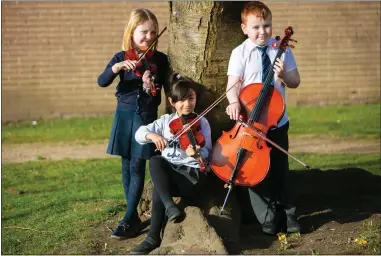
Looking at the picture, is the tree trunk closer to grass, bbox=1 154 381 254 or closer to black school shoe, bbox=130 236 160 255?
black school shoe, bbox=130 236 160 255

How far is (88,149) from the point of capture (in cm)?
1075

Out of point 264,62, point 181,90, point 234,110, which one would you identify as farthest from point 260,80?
point 181,90

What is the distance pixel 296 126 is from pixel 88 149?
2.90m

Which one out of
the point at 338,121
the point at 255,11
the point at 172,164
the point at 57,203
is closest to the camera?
the point at 172,164

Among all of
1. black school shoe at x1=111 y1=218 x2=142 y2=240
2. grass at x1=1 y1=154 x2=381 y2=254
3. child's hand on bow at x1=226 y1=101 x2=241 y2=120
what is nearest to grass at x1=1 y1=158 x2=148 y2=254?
grass at x1=1 y1=154 x2=381 y2=254

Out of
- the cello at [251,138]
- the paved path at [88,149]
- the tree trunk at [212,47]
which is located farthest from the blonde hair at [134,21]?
the paved path at [88,149]

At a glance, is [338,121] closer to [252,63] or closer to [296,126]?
[296,126]

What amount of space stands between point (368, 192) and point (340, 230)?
1146mm

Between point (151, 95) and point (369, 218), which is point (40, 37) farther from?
point (369, 218)

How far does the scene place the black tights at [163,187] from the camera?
5.63 metres

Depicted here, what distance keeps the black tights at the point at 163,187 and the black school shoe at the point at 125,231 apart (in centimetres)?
43

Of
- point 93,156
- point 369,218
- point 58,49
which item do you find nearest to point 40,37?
point 58,49

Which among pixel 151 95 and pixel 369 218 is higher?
pixel 151 95

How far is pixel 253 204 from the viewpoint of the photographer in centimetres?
611
